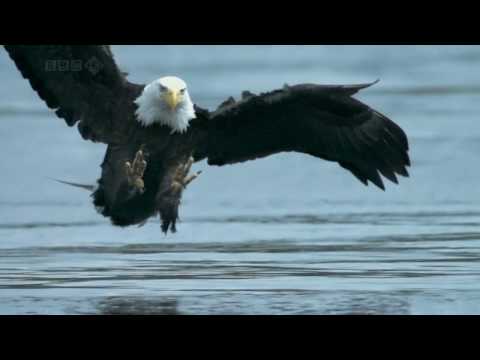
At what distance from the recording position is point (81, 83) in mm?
13211

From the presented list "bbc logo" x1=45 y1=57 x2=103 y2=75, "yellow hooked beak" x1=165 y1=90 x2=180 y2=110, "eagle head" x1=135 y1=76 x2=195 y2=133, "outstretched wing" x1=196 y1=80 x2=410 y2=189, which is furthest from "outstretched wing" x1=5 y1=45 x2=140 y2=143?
"outstretched wing" x1=196 y1=80 x2=410 y2=189

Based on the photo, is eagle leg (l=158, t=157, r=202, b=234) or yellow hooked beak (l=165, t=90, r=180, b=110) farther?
yellow hooked beak (l=165, t=90, r=180, b=110)

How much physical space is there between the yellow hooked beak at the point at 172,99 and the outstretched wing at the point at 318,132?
0.25 meters

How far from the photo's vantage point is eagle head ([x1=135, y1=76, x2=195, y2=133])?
1341 centimetres

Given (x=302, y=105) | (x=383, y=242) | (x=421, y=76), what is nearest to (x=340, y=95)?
(x=302, y=105)

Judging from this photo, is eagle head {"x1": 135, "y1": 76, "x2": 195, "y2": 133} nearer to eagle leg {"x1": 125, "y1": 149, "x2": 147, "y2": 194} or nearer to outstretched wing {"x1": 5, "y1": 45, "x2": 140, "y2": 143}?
outstretched wing {"x1": 5, "y1": 45, "x2": 140, "y2": 143}

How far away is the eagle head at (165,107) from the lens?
44.0 ft

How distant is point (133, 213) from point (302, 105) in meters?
1.28

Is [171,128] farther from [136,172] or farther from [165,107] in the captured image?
[136,172]

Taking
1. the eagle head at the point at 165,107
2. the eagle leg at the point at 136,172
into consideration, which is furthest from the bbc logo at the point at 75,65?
Answer: the eagle leg at the point at 136,172

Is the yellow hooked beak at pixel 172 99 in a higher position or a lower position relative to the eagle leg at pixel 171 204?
higher

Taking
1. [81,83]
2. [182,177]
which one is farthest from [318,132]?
[81,83]

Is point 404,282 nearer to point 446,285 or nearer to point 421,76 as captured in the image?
point 446,285

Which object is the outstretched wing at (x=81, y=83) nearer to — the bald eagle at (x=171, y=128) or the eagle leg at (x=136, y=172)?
the bald eagle at (x=171, y=128)
